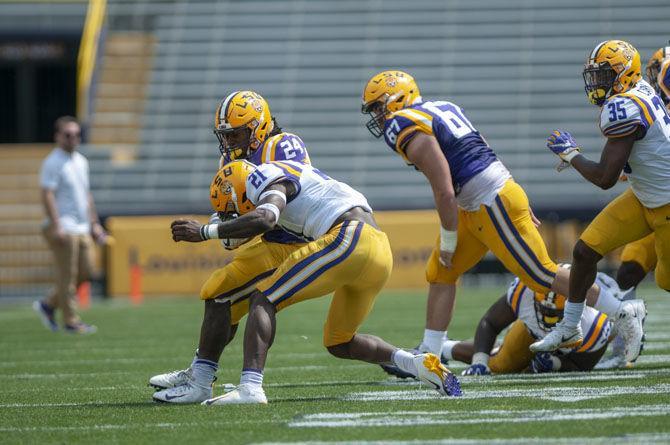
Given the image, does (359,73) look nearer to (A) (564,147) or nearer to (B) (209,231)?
(A) (564,147)

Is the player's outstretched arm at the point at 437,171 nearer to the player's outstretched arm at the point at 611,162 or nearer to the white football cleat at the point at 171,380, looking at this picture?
the player's outstretched arm at the point at 611,162

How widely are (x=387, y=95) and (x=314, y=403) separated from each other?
73.3 inches

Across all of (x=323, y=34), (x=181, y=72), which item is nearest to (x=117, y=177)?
(x=181, y=72)

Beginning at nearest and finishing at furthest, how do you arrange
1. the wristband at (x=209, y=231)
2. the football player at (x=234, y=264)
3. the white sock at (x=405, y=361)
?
the wristband at (x=209, y=231), the white sock at (x=405, y=361), the football player at (x=234, y=264)

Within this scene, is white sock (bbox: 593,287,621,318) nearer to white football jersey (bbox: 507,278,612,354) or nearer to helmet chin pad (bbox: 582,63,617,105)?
white football jersey (bbox: 507,278,612,354)

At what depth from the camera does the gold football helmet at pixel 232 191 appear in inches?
205

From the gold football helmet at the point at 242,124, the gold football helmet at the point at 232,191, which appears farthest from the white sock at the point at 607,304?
Answer: the gold football helmet at the point at 232,191

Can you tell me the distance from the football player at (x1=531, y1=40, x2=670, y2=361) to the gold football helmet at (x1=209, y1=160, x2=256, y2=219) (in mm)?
1721

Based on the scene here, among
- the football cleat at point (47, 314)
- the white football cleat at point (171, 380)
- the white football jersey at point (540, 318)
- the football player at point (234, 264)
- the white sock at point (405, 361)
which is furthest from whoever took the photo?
the football cleat at point (47, 314)

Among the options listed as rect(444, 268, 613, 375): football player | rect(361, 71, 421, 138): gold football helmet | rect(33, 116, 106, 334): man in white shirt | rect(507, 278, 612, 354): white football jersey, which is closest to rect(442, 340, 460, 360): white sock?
rect(444, 268, 613, 375): football player

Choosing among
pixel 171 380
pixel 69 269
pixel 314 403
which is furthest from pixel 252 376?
pixel 69 269

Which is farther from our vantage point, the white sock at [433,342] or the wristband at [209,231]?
the white sock at [433,342]

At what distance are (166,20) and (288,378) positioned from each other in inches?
590

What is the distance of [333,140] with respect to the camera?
18.8 metres
